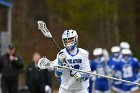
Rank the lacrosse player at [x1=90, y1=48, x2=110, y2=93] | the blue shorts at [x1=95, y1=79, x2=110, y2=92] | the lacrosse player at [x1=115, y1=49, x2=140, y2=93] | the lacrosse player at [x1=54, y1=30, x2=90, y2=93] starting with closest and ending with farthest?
1. the lacrosse player at [x1=54, y1=30, x2=90, y2=93]
2. the lacrosse player at [x1=115, y1=49, x2=140, y2=93]
3. the lacrosse player at [x1=90, y1=48, x2=110, y2=93]
4. the blue shorts at [x1=95, y1=79, x2=110, y2=92]

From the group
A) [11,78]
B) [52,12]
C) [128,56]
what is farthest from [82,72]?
[52,12]

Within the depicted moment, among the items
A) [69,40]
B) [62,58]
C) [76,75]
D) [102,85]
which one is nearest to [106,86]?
[102,85]

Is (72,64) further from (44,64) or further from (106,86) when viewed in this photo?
(106,86)

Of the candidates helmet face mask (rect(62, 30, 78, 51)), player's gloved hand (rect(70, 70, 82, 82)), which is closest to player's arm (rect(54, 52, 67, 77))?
player's gloved hand (rect(70, 70, 82, 82))

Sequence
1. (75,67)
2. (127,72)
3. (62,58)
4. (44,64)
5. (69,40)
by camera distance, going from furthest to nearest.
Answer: (127,72), (75,67), (69,40), (62,58), (44,64)

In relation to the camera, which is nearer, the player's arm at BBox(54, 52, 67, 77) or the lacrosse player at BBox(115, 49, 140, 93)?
the player's arm at BBox(54, 52, 67, 77)

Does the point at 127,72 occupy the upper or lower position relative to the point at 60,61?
upper

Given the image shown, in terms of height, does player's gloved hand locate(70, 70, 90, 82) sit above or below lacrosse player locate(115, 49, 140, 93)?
below

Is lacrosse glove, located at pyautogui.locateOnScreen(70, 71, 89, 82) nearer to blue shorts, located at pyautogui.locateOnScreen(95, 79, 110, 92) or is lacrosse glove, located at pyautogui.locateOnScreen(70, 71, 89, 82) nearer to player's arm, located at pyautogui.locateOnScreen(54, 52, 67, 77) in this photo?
player's arm, located at pyautogui.locateOnScreen(54, 52, 67, 77)

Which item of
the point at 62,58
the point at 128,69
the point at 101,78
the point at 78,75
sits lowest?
the point at 78,75

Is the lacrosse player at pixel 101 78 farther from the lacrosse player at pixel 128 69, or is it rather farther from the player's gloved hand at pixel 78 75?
the player's gloved hand at pixel 78 75

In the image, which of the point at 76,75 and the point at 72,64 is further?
the point at 72,64

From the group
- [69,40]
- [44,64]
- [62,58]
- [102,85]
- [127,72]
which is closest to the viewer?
[44,64]


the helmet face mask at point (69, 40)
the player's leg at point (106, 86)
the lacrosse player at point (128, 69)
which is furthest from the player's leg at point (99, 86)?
the helmet face mask at point (69, 40)
